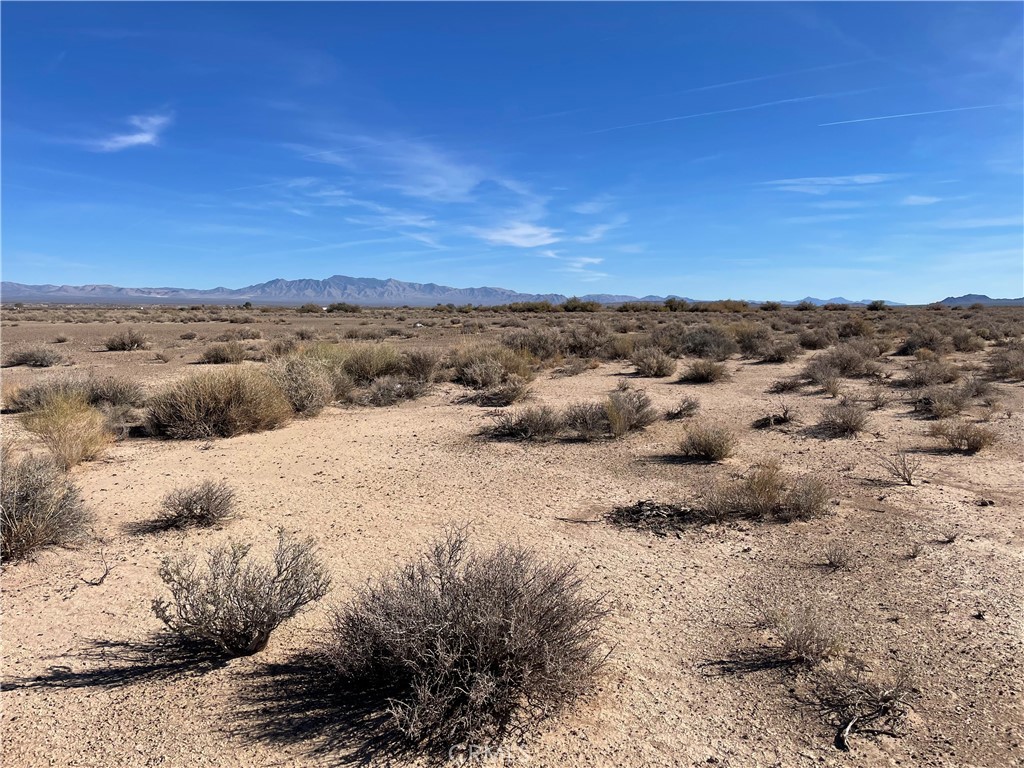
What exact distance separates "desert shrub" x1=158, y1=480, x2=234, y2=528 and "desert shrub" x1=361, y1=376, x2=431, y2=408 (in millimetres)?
6590

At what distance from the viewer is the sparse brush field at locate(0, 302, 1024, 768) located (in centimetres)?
324

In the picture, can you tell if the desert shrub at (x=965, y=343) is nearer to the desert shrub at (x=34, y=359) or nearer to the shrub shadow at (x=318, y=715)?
the shrub shadow at (x=318, y=715)

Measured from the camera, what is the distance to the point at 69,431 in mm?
8156

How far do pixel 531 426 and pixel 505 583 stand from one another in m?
6.43

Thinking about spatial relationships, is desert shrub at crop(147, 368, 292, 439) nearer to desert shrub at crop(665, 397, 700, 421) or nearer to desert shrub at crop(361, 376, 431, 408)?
desert shrub at crop(361, 376, 431, 408)

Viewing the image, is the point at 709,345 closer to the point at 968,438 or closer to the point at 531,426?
the point at 968,438

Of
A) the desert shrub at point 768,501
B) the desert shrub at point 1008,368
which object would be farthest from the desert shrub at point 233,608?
the desert shrub at point 1008,368

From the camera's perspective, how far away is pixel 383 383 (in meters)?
13.6

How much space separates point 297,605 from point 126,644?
1.19m

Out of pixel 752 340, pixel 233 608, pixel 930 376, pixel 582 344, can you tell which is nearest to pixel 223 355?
pixel 582 344

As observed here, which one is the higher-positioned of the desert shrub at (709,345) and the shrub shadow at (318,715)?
the desert shrub at (709,345)

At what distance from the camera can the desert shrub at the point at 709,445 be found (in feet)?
27.9

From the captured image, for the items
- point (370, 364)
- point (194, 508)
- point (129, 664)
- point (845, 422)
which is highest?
point (370, 364)

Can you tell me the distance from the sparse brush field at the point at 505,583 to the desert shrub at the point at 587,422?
62 mm
